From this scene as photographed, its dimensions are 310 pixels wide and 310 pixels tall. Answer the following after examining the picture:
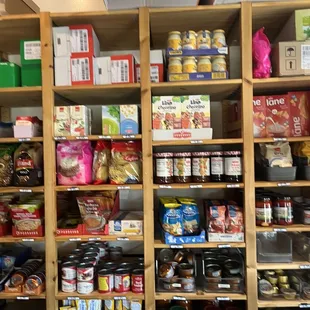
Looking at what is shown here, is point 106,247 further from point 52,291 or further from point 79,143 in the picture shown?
point 79,143

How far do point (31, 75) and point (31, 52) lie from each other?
0.16m

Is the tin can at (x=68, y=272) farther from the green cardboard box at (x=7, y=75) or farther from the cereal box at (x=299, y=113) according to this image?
the cereal box at (x=299, y=113)

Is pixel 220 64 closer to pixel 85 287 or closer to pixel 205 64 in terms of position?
pixel 205 64

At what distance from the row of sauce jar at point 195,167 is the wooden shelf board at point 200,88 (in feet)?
1.49

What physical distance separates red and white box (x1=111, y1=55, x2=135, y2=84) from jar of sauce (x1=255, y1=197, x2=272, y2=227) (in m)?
1.21

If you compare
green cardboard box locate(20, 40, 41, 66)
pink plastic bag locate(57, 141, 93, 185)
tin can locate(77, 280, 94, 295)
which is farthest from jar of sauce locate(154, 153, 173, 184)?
green cardboard box locate(20, 40, 41, 66)

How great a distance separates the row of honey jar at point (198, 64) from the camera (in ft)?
6.34

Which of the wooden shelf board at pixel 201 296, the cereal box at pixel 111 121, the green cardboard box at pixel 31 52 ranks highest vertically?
the green cardboard box at pixel 31 52

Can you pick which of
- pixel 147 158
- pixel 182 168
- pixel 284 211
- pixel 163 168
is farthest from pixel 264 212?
pixel 147 158

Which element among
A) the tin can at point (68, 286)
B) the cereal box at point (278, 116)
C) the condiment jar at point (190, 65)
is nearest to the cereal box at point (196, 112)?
the condiment jar at point (190, 65)

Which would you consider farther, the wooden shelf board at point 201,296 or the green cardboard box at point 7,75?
the green cardboard box at point 7,75

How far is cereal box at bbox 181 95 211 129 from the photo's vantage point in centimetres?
194

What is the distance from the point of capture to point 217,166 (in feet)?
6.44

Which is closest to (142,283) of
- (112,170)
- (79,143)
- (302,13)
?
(112,170)
